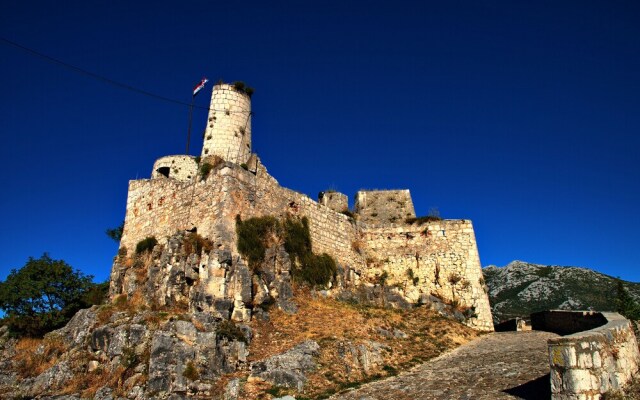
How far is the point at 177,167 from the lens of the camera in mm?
26969

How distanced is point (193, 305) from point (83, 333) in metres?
4.52

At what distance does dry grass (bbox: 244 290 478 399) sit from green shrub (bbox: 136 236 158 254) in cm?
760

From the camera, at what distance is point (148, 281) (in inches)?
826

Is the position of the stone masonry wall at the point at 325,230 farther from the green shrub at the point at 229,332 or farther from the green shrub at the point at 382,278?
the green shrub at the point at 229,332

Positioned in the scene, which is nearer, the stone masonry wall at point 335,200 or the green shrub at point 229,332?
the green shrub at point 229,332

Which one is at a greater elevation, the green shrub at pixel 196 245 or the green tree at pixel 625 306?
the green tree at pixel 625 306

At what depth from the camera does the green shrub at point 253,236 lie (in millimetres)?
20908

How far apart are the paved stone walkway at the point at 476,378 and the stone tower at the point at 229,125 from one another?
14276 mm

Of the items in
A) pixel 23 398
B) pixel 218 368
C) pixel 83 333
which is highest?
pixel 83 333

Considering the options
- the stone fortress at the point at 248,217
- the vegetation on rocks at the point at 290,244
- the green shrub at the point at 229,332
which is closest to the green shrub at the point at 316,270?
the vegetation on rocks at the point at 290,244

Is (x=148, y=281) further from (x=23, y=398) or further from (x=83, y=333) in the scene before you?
(x=23, y=398)

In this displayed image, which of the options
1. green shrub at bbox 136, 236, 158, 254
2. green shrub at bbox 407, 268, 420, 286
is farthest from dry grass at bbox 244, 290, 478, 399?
green shrub at bbox 136, 236, 158, 254

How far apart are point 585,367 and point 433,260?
1945cm

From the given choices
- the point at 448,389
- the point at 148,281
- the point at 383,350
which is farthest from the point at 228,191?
the point at 448,389
